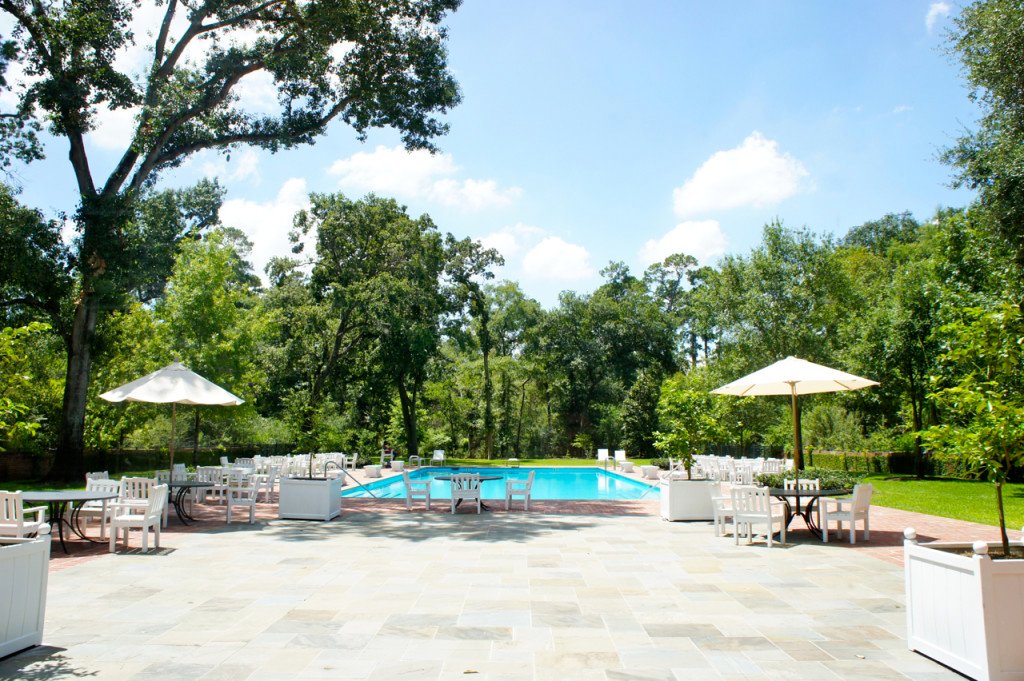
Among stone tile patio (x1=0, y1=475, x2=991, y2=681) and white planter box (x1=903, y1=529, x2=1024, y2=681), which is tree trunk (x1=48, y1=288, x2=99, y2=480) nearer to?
stone tile patio (x1=0, y1=475, x2=991, y2=681)

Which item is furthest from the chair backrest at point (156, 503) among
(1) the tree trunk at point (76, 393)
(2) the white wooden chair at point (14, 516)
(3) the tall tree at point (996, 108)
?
(3) the tall tree at point (996, 108)

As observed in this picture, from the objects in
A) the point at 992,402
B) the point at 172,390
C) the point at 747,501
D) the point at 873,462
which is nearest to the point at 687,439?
the point at 747,501

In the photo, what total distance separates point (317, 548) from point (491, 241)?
28.1 metres

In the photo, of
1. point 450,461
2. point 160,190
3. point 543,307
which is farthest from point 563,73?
point 160,190

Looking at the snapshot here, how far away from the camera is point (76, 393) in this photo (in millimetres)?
15047

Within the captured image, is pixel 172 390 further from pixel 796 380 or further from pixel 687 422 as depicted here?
pixel 796 380

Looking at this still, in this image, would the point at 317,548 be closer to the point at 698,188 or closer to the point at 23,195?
the point at 698,188

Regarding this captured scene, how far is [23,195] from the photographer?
16688mm

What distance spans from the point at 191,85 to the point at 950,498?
66.8 feet

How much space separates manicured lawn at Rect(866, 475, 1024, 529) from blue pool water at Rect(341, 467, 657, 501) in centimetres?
550

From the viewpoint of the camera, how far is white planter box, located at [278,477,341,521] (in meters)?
11.0

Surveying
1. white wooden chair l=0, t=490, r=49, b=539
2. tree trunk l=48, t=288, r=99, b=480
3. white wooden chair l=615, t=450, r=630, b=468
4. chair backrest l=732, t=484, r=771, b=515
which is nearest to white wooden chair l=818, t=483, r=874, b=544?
chair backrest l=732, t=484, r=771, b=515

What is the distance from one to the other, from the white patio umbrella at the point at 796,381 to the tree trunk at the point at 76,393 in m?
14.2

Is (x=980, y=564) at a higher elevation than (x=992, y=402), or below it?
below
